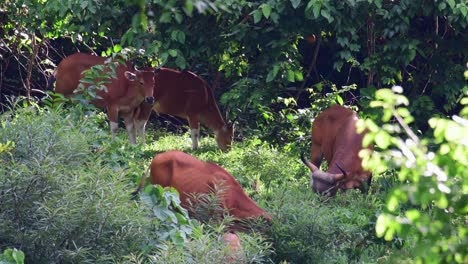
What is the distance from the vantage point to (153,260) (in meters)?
5.57

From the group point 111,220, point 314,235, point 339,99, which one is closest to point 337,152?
point 339,99

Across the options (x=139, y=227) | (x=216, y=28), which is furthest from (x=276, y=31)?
(x=139, y=227)

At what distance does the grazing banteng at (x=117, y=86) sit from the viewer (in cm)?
1295

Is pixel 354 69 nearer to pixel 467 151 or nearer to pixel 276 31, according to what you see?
pixel 276 31

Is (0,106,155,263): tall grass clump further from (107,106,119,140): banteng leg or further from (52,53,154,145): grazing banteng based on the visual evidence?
(107,106,119,140): banteng leg

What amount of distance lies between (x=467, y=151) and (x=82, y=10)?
8.80 meters

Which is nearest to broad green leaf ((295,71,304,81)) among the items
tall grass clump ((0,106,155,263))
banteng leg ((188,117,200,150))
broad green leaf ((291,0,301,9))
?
broad green leaf ((291,0,301,9))

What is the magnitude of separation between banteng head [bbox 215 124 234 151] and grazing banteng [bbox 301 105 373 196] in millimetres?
2396

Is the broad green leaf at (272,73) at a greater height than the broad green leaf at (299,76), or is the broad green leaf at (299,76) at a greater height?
the broad green leaf at (272,73)

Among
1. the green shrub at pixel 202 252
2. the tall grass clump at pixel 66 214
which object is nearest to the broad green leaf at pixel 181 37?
the tall grass clump at pixel 66 214

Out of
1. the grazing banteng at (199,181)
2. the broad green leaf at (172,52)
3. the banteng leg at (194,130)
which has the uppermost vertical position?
the grazing banteng at (199,181)

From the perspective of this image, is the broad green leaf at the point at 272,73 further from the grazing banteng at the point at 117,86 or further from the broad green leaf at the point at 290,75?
the grazing banteng at the point at 117,86

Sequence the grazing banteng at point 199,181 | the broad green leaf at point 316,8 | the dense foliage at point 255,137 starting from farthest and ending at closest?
the broad green leaf at point 316,8
the grazing banteng at point 199,181
the dense foliage at point 255,137

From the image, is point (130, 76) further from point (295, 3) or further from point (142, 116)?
point (295, 3)
